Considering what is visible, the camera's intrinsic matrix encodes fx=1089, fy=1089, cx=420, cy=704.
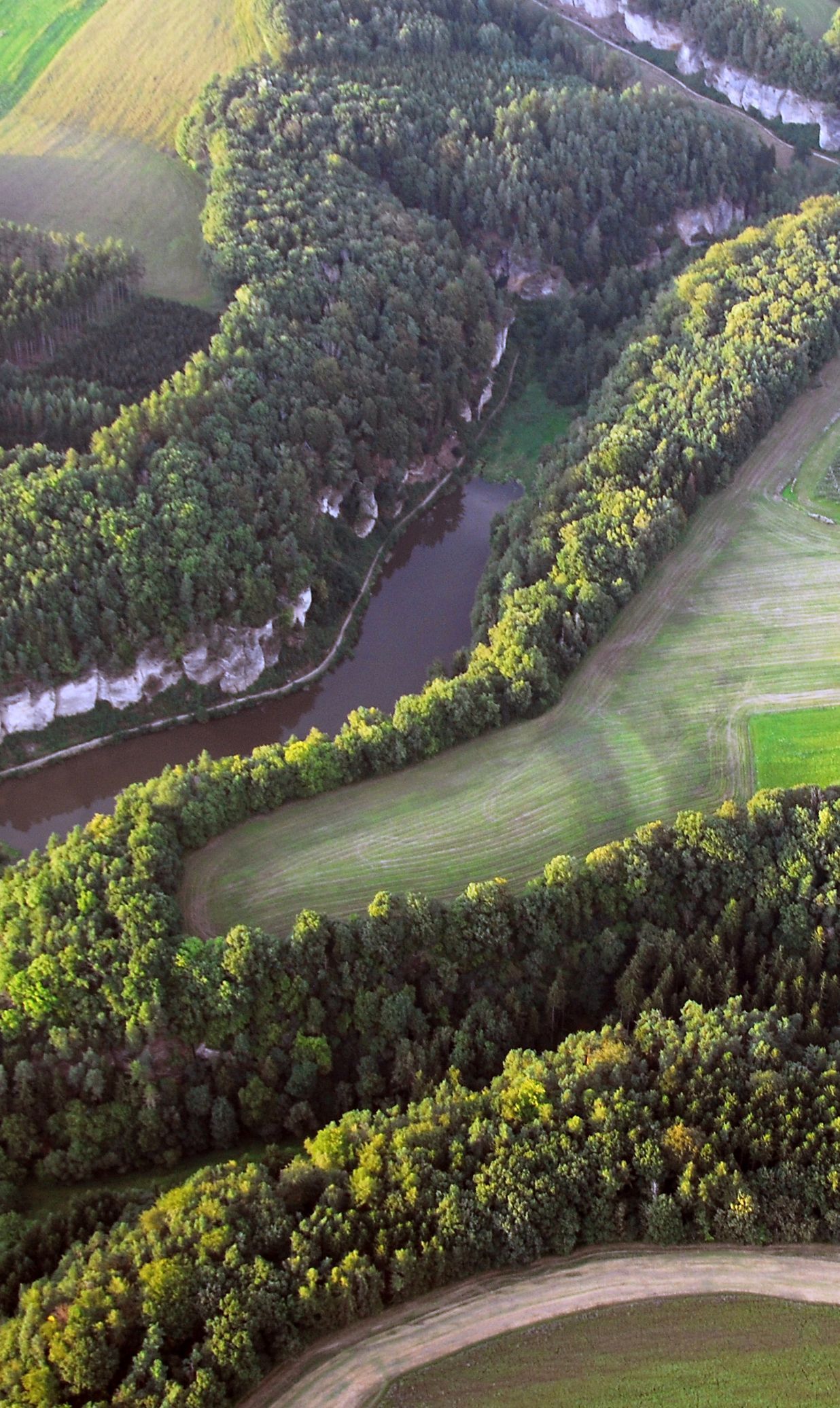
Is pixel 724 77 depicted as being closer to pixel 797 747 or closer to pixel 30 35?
pixel 30 35

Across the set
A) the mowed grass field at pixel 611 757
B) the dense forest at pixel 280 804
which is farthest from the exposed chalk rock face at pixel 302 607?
the dense forest at pixel 280 804

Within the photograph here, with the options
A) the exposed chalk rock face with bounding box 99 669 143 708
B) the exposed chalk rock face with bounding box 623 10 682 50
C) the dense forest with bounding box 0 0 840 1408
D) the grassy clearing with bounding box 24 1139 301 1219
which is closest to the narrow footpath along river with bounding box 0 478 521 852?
the exposed chalk rock face with bounding box 99 669 143 708

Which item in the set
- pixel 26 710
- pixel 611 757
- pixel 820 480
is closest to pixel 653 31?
pixel 820 480

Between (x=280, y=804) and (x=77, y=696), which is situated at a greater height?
(x=280, y=804)

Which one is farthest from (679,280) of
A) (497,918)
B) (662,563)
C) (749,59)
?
(497,918)

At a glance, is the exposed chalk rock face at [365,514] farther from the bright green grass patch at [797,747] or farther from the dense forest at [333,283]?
the bright green grass patch at [797,747]

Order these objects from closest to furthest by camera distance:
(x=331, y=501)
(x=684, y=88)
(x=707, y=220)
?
(x=331, y=501)
(x=707, y=220)
(x=684, y=88)
